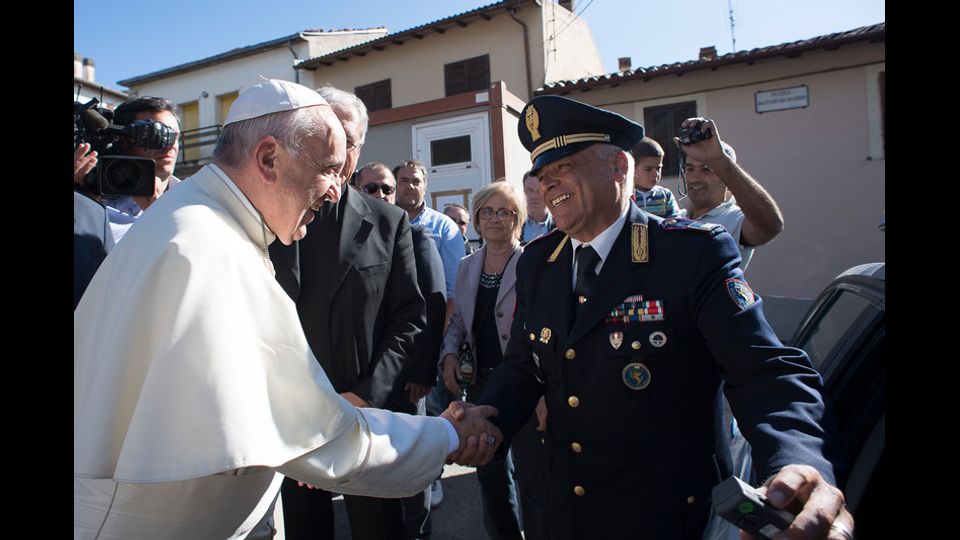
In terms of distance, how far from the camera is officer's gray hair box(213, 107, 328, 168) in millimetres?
1784

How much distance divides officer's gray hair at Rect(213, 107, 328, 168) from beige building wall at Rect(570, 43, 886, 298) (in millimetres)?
12772

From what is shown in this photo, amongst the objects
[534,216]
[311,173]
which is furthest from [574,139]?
[534,216]

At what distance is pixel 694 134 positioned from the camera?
96.4 inches

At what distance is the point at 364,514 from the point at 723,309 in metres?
1.88

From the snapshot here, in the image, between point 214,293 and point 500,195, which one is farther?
point 500,195

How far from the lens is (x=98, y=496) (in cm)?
147

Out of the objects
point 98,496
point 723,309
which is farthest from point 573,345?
point 98,496

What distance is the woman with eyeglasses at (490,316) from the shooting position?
321cm

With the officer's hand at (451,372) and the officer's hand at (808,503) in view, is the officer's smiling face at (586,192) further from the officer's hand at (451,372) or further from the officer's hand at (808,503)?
the officer's hand at (451,372)

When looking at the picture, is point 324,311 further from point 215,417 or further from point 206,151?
point 206,151

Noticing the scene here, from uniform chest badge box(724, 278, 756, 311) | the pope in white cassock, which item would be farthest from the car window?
the pope in white cassock

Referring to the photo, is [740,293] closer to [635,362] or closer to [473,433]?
[635,362]

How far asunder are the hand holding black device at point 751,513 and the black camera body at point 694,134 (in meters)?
1.59
